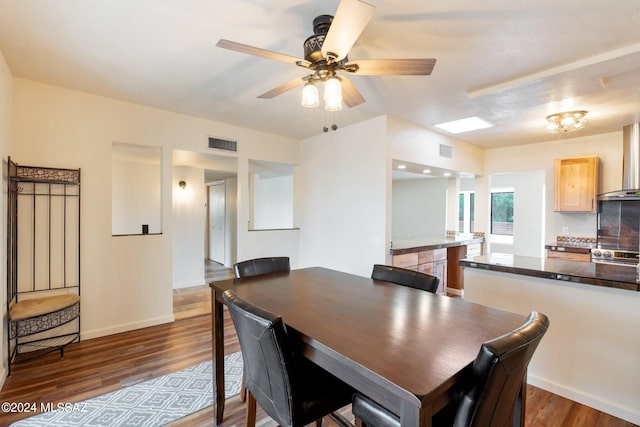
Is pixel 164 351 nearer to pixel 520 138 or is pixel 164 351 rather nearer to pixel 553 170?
pixel 520 138

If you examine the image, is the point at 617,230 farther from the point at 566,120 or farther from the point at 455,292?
the point at 455,292

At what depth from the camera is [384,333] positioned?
120 centimetres

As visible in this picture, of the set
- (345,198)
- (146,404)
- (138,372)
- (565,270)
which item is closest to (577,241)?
(565,270)

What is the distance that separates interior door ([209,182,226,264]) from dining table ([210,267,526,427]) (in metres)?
5.04

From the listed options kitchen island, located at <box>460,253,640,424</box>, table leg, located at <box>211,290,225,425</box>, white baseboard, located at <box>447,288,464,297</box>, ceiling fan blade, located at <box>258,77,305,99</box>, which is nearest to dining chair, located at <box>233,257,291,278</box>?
table leg, located at <box>211,290,225,425</box>

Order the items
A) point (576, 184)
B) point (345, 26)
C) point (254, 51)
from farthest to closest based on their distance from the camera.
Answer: point (576, 184) < point (254, 51) < point (345, 26)

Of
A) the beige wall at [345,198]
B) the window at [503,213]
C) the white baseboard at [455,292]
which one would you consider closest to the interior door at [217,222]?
the beige wall at [345,198]

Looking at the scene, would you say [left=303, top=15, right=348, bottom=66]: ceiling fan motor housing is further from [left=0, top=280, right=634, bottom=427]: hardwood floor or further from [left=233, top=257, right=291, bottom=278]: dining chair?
[left=0, top=280, right=634, bottom=427]: hardwood floor

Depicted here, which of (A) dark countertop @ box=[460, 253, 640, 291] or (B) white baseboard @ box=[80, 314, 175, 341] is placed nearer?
(A) dark countertop @ box=[460, 253, 640, 291]

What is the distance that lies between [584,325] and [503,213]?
253 inches

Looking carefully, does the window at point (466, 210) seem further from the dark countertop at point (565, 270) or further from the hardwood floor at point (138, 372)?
the hardwood floor at point (138, 372)

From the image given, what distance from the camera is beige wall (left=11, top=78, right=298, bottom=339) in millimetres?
2777

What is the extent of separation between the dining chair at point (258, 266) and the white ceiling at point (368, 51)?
1.54 meters

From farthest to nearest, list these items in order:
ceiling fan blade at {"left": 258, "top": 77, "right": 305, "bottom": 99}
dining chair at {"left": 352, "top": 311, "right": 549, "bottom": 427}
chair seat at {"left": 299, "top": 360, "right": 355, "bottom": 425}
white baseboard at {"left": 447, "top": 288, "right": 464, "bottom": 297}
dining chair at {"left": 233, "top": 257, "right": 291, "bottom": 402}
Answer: white baseboard at {"left": 447, "top": 288, "right": 464, "bottom": 297} → dining chair at {"left": 233, "top": 257, "right": 291, "bottom": 402} → ceiling fan blade at {"left": 258, "top": 77, "right": 305, "bottom": 99} → chair seat at {"left": 299, "top": 360, "right": 355, "bottom": 425} → dining chair at {"left": 352, "top": 311, "right": 549, "bottom": 427}
